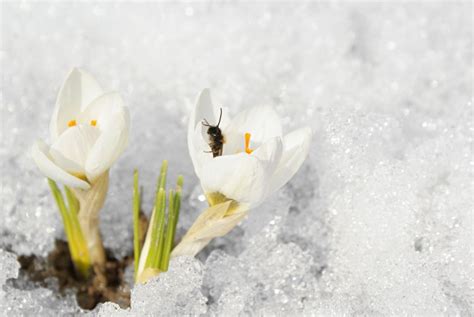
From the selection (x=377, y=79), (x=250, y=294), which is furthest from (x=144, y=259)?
(x=377, y=79)

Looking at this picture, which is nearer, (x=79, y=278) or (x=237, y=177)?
(x=237, y=177)

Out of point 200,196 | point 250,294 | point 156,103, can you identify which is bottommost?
point 250,294

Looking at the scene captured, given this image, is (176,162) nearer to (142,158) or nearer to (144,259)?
(142,158)

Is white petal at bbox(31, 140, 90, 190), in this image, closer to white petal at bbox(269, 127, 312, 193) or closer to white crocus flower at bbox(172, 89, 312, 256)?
white crocus flower at bbox(172, 89, 312, 256)

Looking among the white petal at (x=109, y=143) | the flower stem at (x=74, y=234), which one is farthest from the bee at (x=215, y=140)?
the flower stem at (x=74, y=234)

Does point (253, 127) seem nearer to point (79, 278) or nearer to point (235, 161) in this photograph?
point (235, 161)

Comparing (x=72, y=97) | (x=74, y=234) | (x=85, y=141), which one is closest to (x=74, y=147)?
(x=85, y=141)
